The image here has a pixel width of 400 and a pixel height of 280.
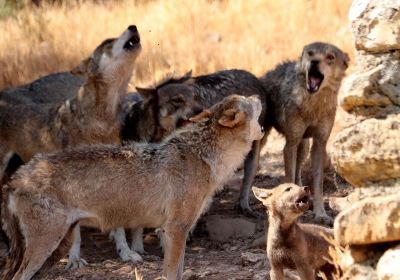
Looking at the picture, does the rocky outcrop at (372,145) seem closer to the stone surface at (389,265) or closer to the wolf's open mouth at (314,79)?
the stone surface at (389,265)

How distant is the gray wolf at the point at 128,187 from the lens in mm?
7738

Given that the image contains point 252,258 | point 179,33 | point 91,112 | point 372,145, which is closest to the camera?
point 372,145

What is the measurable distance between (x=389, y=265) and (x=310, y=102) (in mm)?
6391

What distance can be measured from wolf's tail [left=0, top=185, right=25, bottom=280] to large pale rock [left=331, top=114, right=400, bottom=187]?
11.7ft

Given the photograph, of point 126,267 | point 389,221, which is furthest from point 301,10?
point 389,221

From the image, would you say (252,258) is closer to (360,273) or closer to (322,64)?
(322,64)

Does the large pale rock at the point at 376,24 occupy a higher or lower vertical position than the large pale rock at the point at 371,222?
higher

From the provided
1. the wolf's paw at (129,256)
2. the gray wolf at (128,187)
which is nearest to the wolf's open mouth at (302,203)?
the gray wolf at (128,187)

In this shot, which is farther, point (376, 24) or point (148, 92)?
point (148, 92)

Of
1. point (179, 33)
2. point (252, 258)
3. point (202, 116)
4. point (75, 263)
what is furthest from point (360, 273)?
point (179, 33)

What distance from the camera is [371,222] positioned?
5039 mm

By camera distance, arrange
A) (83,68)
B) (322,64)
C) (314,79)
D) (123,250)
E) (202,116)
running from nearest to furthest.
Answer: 1. (202,116)
2. (123,250)
3. (83,68)
4. (322,64)
5. (314,79)

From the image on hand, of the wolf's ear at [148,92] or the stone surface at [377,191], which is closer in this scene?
the stone surface at [377,191]

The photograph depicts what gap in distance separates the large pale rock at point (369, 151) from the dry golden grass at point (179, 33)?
1044cm
